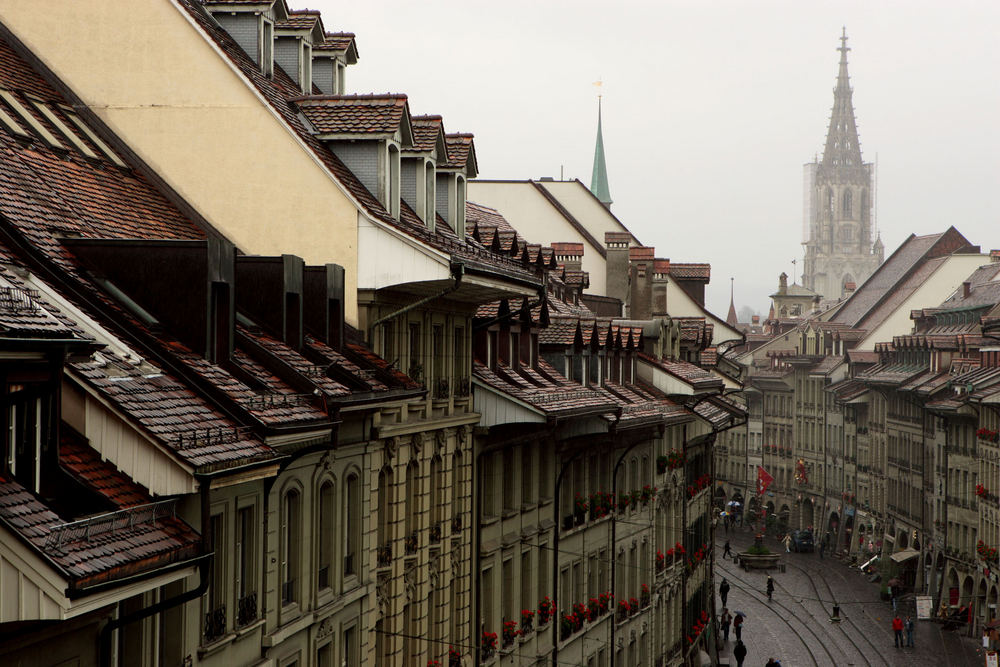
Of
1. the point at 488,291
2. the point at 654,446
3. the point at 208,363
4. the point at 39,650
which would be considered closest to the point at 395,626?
the point at 488,291

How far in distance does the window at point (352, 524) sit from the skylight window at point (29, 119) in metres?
6.16

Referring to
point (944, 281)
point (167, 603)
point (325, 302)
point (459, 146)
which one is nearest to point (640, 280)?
point (459, 146)

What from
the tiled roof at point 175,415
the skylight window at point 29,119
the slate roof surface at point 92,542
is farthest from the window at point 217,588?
the skylight window at point 29,119

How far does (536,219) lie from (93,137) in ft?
150

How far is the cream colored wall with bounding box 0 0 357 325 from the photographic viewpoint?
894 inches

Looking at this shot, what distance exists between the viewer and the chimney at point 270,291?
20.1 metres

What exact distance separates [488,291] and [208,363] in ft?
35.3

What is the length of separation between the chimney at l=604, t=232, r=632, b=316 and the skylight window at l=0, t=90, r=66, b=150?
47811 mm

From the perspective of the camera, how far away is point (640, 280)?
6756 cm

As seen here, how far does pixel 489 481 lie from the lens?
32.8 metres

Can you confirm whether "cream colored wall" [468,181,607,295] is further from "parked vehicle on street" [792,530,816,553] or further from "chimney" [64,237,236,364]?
"parked vehicle on street" [792,530,816,553]

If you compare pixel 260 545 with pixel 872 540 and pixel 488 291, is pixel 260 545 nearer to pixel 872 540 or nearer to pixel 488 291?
pixel 488 291

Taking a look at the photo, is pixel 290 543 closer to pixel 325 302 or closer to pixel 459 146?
pixel 325 302

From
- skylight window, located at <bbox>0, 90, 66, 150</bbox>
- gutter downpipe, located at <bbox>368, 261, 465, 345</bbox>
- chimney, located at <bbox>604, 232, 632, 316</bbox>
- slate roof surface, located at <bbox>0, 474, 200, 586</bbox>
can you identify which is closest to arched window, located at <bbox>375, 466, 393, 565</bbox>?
gutter downpipe, located at <bbox>368, 261, 465, 345</bbox>
